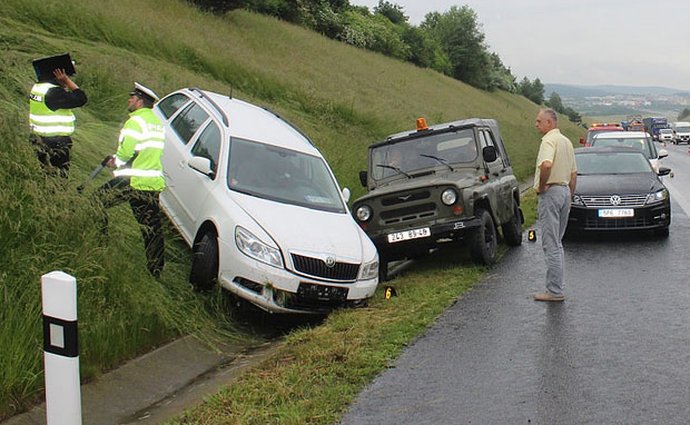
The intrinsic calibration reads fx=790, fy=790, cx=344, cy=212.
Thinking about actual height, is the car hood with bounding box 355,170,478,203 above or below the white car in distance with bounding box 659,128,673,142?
above

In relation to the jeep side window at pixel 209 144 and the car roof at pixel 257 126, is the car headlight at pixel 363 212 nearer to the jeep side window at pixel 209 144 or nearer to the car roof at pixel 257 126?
the car roof at pixel 257 126

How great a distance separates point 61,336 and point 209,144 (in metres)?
5.22

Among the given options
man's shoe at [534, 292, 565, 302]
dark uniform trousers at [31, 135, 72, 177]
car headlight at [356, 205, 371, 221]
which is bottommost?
man's shoe at [534, 292, 565, 302]

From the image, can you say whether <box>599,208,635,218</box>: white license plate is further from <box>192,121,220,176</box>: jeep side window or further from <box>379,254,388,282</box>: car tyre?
<box>192,121,220,176</box>: jeep side window

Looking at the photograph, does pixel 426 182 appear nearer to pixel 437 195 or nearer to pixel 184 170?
pixel 437 195

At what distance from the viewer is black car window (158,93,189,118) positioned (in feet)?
33.4

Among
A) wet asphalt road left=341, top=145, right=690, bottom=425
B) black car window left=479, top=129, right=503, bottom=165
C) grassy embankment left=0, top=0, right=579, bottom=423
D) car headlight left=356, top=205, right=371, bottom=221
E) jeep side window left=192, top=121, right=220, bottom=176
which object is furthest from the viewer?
black car window left=479, top=129, right=503, bottom=165

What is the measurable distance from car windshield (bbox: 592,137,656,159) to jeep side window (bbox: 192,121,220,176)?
1258 centimetres

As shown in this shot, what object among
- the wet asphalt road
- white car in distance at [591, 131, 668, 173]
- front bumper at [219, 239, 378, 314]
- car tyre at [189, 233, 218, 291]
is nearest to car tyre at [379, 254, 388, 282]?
the wet asphalt road

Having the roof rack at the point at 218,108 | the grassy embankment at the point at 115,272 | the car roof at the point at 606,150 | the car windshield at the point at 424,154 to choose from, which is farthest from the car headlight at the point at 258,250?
the car roof at the point at 606,150

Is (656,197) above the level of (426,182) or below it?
below

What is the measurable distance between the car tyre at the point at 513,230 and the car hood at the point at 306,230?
14.1 feet

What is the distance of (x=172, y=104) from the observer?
10422 mm

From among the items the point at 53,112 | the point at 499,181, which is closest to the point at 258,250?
the point at 53,112
